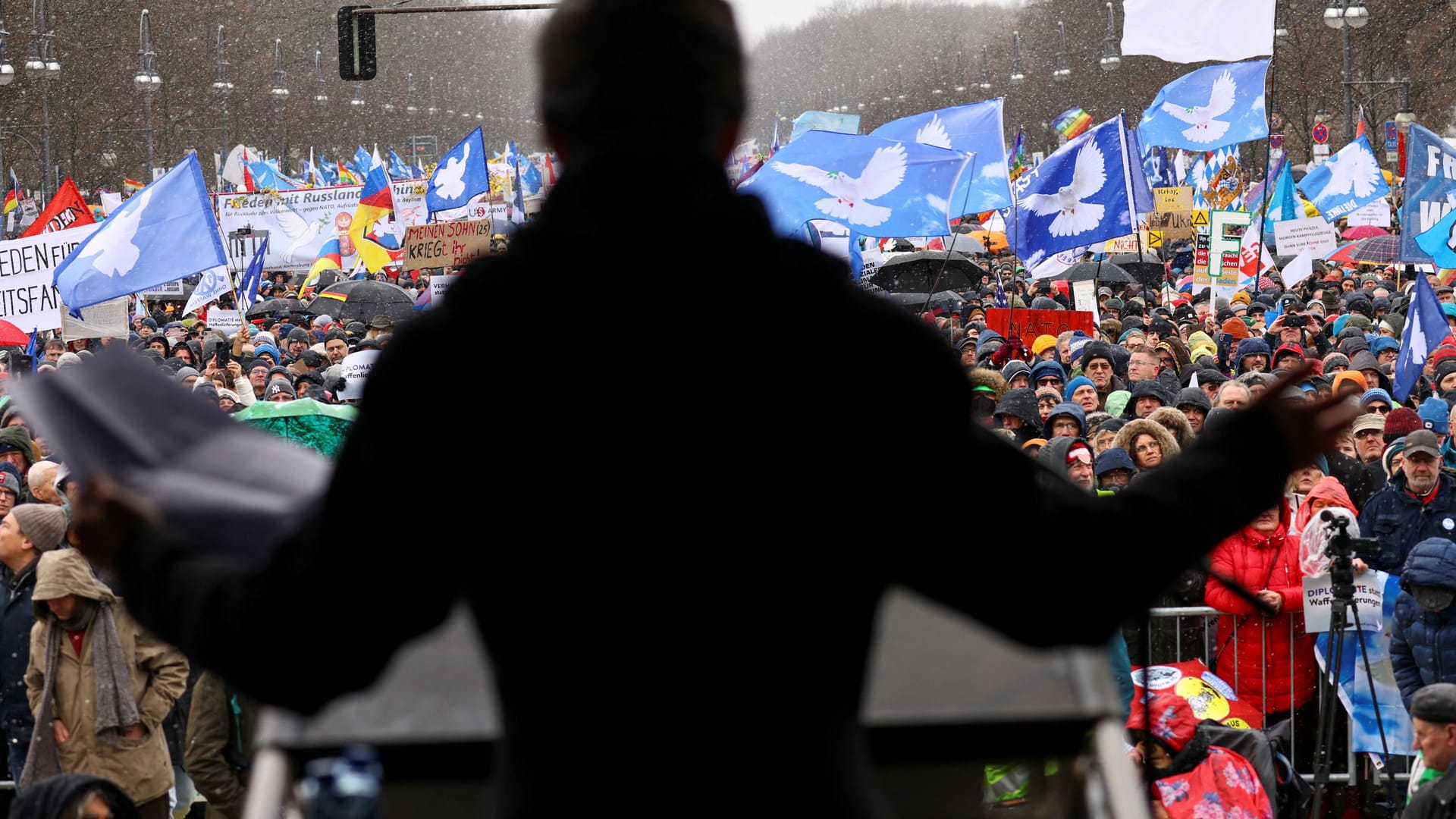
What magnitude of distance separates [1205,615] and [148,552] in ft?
19.1

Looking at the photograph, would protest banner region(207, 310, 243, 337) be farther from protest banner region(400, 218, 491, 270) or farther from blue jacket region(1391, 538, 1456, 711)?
blue jacket region(1391, 538, 1456, 711)

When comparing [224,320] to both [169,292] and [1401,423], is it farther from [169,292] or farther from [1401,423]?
[1401,423]

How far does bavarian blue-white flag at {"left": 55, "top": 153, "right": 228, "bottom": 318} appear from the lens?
12859 millimetres

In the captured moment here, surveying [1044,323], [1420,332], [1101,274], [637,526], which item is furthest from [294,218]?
[637,526]

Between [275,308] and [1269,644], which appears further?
[275,308]

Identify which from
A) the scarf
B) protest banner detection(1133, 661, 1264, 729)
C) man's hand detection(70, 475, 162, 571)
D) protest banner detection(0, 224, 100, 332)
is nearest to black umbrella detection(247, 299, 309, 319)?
protest banner detection(0, 224, 100, 332)

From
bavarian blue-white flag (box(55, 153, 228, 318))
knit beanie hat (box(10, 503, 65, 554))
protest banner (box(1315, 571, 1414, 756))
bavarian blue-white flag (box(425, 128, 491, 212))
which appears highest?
bavarian blue-white flag (box(425, 128, 491, 212))

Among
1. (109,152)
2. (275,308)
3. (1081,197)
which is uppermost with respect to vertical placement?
(109,152)

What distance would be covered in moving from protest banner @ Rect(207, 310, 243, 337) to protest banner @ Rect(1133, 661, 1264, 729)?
1291 cm

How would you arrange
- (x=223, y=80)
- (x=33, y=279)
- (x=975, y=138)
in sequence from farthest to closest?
(x=223, y=80) → (x=975, y=138) → (x=33, y=279)

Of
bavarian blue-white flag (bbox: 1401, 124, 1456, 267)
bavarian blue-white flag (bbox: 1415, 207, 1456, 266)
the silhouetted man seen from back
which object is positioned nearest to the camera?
the silhouetted man seen from back

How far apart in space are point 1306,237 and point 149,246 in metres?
12.1

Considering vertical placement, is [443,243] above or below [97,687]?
above

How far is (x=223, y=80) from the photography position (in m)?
50.3
